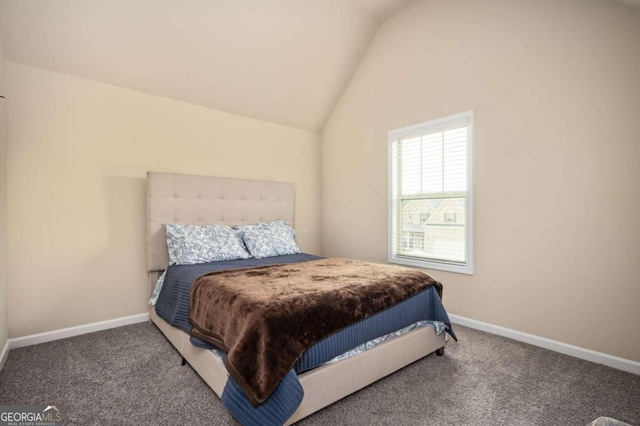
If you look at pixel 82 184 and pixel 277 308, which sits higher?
pixel 82 184

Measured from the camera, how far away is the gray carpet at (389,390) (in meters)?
1.71

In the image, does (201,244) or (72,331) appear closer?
(72,331)

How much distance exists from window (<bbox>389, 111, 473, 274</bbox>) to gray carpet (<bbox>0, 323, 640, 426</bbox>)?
0.99 m

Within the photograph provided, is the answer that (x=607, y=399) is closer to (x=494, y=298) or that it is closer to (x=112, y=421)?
(x=494, y=298)

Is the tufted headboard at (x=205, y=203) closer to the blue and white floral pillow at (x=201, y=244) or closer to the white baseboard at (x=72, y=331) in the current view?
→ the blue and white floral pillow at (x=201, y=244)

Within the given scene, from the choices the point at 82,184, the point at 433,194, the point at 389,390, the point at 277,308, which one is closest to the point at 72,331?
the point at 82,184

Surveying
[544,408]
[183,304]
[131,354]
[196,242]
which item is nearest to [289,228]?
[196,242]

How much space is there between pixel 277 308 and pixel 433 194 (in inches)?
90.0

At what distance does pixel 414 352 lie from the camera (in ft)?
7.34

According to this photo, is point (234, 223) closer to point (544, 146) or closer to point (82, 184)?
point (82, 184)

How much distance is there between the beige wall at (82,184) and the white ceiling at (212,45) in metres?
0.19

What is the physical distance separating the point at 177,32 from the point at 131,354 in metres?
2.70

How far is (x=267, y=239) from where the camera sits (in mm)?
3396

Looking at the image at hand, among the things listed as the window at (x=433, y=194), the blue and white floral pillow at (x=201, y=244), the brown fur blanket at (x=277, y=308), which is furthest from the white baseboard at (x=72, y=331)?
the window at (x=433, y=194)
